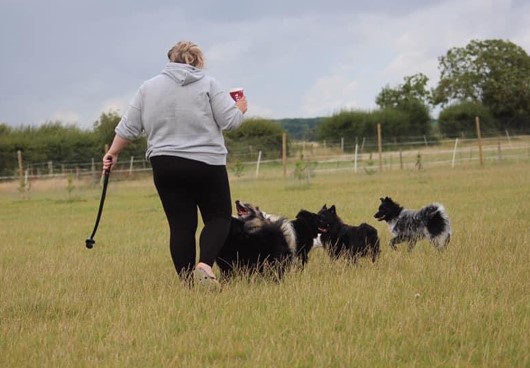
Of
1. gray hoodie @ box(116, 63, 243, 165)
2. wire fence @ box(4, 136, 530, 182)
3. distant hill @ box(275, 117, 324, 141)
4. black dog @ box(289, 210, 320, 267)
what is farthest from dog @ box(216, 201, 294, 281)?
distant hill @ box(275, 117, 324, 141)

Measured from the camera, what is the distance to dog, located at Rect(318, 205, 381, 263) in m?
7.05

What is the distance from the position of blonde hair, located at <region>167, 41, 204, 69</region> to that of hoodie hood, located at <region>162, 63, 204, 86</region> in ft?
0.21

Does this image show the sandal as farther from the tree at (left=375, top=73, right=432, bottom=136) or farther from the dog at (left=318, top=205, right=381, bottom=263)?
the tree at (left=375, top=73, right=432, bottom=136)

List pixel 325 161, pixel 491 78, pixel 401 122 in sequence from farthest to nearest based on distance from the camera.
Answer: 1. pixel 491 78
2. pixel 401 122
3. pixel 325 161

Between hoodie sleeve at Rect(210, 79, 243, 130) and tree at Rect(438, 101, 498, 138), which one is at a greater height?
tree at Rect(438, 101, 498, 138)

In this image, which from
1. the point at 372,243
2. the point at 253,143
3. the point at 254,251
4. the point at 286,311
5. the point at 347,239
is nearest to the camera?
the point at 286,311

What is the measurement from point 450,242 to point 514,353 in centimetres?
413

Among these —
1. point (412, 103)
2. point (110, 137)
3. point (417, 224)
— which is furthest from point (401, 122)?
point (417, 224)

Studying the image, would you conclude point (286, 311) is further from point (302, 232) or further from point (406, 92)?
point (406, 92)

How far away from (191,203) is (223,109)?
819mm

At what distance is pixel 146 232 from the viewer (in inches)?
430

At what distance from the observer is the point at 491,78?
5878cm

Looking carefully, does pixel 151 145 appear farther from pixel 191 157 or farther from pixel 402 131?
pixel 402 131

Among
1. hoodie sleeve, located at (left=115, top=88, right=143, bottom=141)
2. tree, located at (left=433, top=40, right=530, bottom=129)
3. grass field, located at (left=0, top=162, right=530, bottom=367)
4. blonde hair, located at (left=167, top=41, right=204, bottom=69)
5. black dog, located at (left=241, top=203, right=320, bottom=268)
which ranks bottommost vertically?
grass field, located at (left=0, top=162, right=530, bottom=367)
